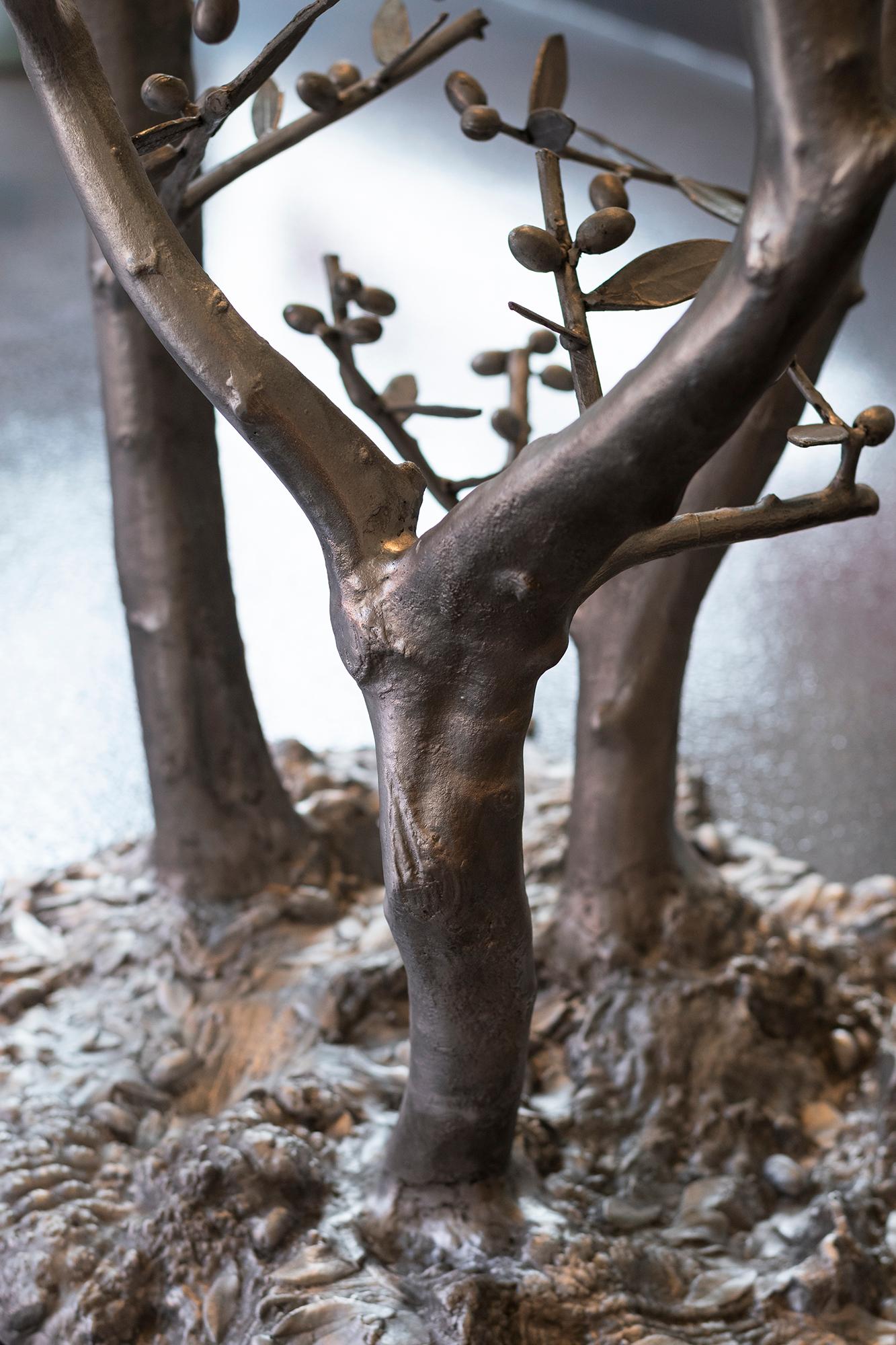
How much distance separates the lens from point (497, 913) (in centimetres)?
62

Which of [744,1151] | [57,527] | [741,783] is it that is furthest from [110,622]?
[744,1151]

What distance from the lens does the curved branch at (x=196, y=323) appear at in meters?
0.56

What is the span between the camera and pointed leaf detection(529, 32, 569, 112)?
725 mm

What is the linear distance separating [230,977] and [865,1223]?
428 millimetres

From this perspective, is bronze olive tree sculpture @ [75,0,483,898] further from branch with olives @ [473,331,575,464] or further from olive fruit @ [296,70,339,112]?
branch with olives @ [473,331,575,464]

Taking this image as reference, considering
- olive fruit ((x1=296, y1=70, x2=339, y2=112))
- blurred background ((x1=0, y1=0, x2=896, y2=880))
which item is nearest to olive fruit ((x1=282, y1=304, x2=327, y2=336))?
olive fruit ((x1=296, y1=70, x2=339, y2=112))

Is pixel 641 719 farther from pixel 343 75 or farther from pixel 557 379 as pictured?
pixel 343 75

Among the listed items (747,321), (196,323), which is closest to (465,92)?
(196,323)

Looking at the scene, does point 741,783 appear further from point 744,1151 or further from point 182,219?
point 182,219

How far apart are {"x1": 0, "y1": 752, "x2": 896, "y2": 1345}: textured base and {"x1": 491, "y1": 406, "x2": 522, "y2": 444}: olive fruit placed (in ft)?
1.11

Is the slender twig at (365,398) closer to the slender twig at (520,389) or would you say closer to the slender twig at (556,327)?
the slender twig at (520,389)

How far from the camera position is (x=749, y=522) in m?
0.55

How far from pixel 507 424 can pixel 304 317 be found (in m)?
0.14

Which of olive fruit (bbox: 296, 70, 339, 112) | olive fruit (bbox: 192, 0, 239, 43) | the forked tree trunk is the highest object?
olive fruit (bbox: 296, 70, 339, 112)
